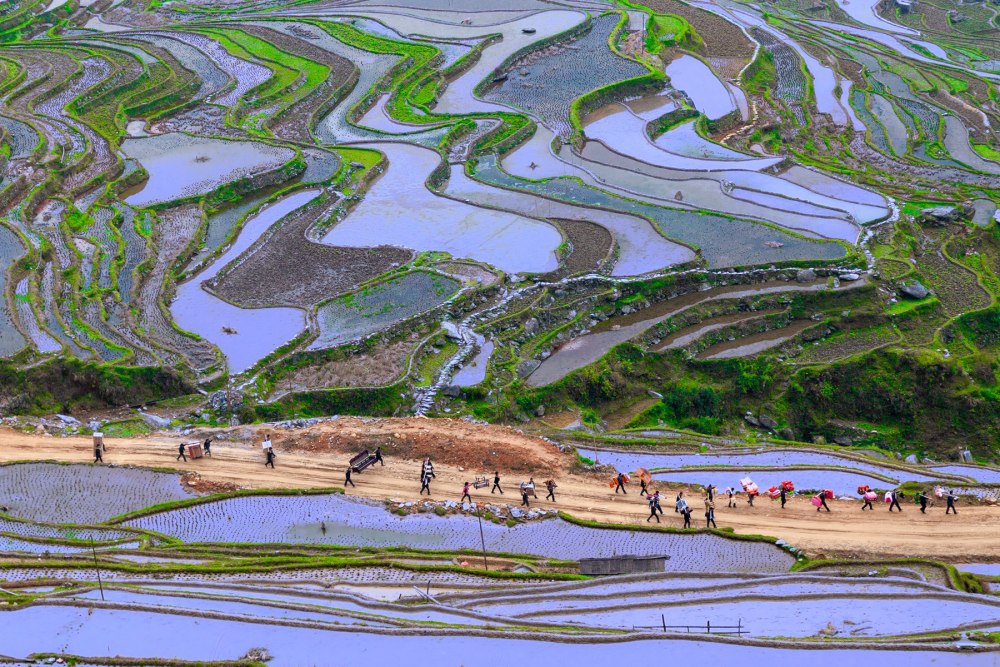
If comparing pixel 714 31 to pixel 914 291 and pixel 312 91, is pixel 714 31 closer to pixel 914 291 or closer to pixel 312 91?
pixel 312 91

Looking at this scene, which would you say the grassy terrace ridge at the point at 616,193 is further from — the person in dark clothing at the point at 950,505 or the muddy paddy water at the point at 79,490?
the person in dark clothing at the point at 950,505

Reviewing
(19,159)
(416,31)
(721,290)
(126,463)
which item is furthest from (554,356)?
(416,31)

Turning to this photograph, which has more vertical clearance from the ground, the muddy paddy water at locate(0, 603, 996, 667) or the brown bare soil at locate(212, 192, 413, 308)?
the muddy paddy water at locate(0, 603, 996, 667)

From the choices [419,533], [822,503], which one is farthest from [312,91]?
[822,503]

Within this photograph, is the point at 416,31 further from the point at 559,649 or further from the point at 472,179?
the point at 559,649

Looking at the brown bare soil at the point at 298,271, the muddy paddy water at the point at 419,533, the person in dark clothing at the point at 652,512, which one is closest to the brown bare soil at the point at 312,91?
the brown bare soil at the point at 298,271

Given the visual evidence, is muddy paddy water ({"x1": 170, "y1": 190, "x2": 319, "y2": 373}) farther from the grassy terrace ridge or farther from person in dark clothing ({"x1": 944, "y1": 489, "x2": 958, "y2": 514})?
person in dark clothing ({"x1": 944, "y1": 489, "x2": 958, "y2": 514})

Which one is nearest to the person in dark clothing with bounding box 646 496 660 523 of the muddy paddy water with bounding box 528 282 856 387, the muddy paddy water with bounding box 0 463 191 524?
the muddy paddy water with bounding box 528 282 856 387
